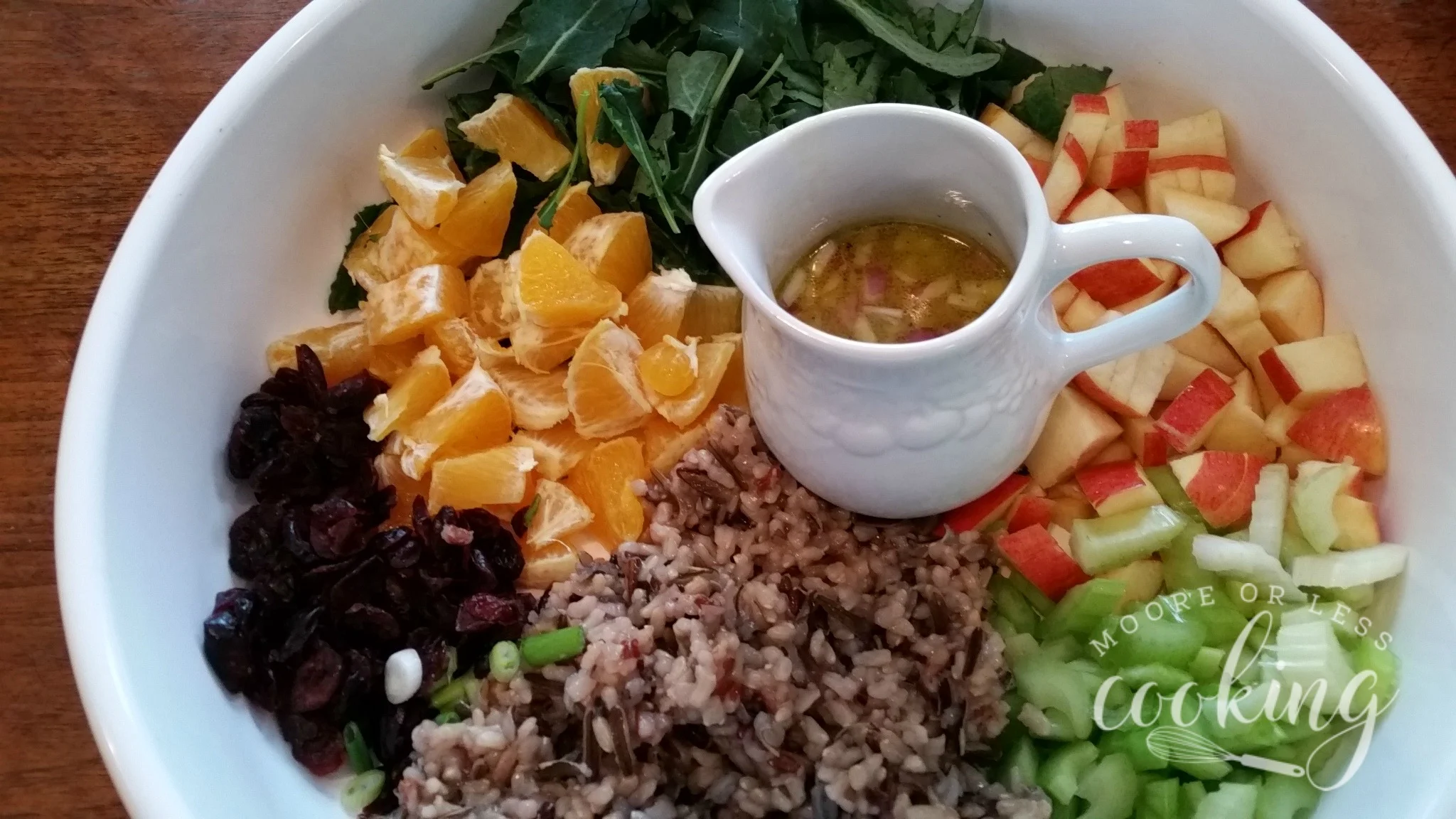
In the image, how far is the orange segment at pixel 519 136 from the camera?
1.43 meters

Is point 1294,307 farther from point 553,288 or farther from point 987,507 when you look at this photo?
point 553,288

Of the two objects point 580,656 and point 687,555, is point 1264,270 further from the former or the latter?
point 580,656

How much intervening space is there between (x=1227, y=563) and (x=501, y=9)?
3.99 ft

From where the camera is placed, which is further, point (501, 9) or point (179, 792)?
point (501, 9)

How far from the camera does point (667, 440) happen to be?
4.42 ft

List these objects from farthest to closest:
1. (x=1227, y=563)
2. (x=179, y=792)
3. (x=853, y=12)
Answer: (x=853, y=12) → (x=1227, y=563) → (x=179, y=792)

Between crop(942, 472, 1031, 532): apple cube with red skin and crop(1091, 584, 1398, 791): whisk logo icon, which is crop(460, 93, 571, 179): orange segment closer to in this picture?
crop(942, 472, 1031, 532): apple cube with red skin

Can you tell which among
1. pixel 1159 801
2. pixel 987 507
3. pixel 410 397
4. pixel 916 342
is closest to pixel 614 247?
pixel 410 397

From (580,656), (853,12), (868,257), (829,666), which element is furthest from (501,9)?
(829,666)

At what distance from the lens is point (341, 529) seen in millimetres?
1214

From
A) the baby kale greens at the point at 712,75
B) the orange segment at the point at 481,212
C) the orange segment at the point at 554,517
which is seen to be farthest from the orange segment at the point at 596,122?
the orange segment at the point at 554,517

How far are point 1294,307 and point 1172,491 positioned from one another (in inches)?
11.4

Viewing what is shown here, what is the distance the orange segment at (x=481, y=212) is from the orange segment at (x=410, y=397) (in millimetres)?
169

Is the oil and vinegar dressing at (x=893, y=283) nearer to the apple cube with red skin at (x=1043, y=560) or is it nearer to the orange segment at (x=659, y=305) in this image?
the orange segment at (x=659, y=305)
